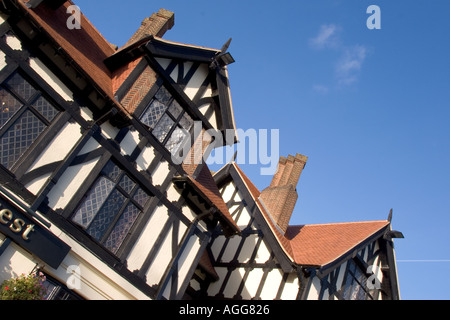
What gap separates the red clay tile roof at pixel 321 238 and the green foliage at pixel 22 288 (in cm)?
924

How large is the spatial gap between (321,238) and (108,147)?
10.9 meters

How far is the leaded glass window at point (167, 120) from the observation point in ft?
36.6

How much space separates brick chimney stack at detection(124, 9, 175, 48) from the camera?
1240 centimetres

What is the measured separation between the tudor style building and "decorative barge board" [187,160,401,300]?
0.07m

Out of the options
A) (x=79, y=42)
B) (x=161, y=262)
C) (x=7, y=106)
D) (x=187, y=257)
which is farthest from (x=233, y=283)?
(x=7, y=106)

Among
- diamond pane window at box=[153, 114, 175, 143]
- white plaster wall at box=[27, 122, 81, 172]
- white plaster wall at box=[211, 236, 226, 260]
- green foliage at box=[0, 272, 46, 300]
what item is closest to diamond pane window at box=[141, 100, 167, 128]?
diamond pane window at box=[153, 114, 175, 143]

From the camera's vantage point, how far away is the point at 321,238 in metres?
17.0

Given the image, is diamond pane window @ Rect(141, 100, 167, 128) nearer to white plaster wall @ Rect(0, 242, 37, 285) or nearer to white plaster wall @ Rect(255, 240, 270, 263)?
white plaster wall @ Rect(0, 242, 37, 285)

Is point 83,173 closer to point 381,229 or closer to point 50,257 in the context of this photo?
point 50,257
